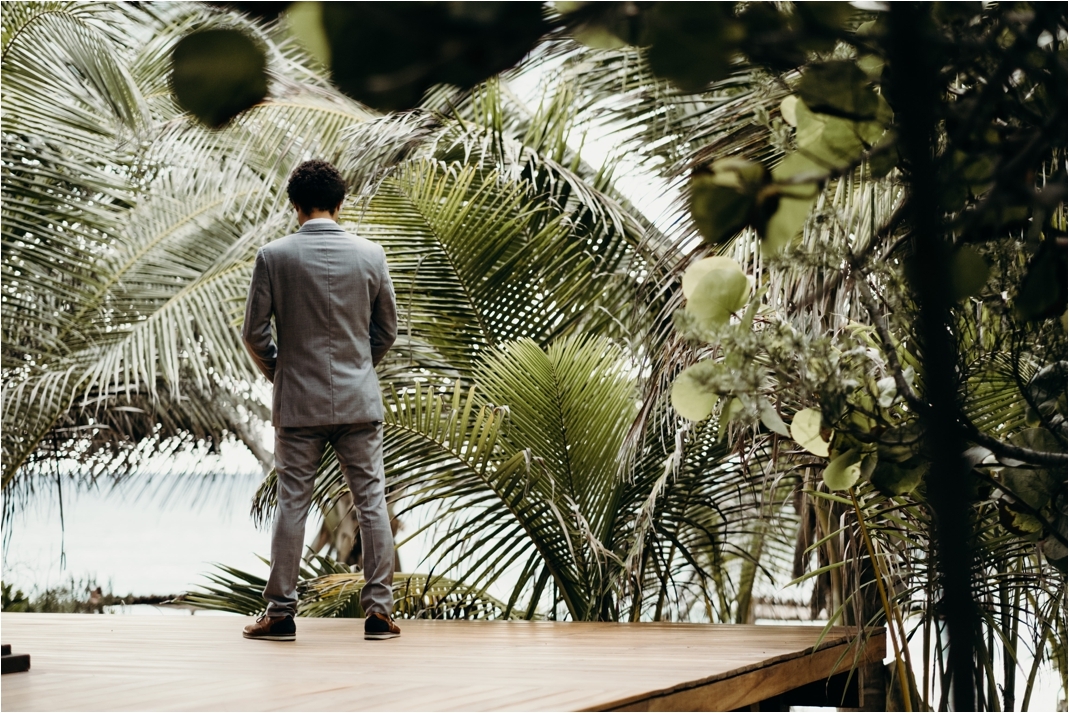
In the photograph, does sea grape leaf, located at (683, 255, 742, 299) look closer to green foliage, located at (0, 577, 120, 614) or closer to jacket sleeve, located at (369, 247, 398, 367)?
jacket sleeve, located at (369, 247, 398, 367)

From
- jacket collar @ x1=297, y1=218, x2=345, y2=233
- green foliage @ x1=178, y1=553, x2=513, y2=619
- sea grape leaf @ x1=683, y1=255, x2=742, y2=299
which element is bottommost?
green foliage @ x1=178, y1=553, x2=513, y2=619

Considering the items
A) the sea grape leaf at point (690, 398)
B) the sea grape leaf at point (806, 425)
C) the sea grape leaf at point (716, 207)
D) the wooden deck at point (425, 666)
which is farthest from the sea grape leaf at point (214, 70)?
the wooden deck at point (425, 666)

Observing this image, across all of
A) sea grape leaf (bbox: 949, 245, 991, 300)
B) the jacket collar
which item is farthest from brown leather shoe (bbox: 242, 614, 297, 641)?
sea grape leaf (bbox: 949, 245, 991, 300)

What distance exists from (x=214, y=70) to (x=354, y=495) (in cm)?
285

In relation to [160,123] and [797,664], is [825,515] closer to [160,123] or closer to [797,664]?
[797,664]

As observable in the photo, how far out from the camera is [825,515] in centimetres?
376

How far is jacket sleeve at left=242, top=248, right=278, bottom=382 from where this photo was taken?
3.11 meters

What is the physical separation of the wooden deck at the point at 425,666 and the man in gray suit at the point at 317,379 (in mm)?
A: 249

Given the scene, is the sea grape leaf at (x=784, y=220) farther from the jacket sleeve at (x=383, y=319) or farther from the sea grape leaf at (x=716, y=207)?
the jacket sleeve at (x=383, y=319)

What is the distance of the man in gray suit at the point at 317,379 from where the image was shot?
10.0ft

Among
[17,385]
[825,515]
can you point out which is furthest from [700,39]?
[17,385]

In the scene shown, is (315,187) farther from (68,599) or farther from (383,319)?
(68,599)

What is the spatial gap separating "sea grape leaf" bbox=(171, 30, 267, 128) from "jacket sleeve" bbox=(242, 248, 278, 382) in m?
2.78

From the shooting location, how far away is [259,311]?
3125mm
